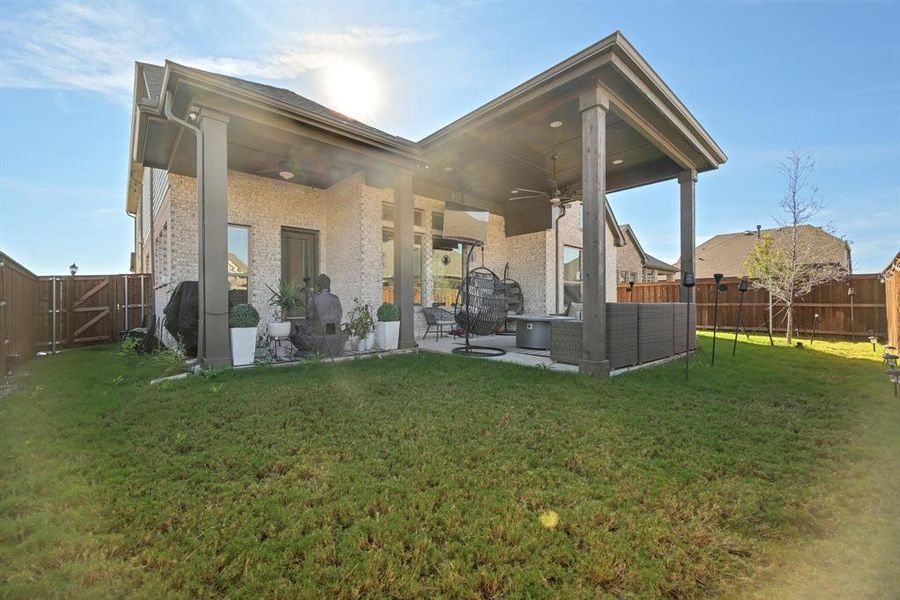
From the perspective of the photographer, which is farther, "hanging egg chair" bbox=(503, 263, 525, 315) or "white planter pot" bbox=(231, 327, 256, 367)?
"hanging egg chair" bbox=(503, 263, 525, 315)

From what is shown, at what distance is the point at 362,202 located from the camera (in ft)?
24.9

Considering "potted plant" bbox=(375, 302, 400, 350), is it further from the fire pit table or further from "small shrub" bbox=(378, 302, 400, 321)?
the fire pit table

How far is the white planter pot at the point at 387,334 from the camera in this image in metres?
6.41

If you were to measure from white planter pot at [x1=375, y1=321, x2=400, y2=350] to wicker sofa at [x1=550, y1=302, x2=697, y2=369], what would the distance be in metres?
2.55

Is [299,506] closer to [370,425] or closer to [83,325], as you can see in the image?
[370,425]

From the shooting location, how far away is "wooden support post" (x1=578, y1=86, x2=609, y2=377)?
4594 millimetres

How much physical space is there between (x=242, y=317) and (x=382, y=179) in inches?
148

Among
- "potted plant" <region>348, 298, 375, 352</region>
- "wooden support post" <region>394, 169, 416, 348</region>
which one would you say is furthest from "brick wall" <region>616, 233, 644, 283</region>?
"potted plant" <region>348, 298, 375, 352</region>

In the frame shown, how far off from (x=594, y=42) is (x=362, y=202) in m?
4.78

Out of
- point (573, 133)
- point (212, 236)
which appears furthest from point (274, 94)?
point (573, 133)

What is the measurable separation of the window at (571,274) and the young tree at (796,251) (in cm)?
442

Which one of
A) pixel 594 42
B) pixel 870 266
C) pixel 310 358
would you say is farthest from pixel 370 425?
pixel 870 266

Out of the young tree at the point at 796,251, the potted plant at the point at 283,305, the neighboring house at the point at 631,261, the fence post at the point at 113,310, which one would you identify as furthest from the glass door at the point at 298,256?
the neighboring house at the point at 631,261

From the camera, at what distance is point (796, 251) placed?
9.39m
